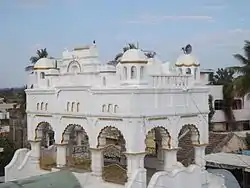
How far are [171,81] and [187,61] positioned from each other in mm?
1402

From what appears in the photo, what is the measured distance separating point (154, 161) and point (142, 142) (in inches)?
114

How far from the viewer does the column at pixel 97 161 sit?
12.3 m

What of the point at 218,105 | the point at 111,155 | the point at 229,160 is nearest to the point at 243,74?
the point at 229,160

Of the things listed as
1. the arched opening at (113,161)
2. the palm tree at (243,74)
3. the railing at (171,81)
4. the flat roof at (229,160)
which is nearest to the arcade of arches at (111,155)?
the arched opening at (113,161)

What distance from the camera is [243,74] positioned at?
21828 millimetres

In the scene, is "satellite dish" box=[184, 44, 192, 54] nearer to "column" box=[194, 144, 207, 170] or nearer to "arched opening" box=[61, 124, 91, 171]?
"column" box=[194, 144, 207, 170]

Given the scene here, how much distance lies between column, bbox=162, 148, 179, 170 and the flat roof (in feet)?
24.8

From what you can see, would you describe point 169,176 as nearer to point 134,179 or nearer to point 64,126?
point 134,179

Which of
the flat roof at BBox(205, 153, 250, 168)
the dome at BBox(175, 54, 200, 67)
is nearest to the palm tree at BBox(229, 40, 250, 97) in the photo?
the flat roof at BBox(205, 153, 250, 168)

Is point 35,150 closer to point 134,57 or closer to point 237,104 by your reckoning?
point 134,57

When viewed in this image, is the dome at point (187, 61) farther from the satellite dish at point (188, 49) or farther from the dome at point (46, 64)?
the dome at point (46, 64)

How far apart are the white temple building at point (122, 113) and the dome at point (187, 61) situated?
1.1 inches

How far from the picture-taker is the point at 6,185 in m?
11.7

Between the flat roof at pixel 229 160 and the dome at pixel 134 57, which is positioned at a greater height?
the dome at pixel 134 57
